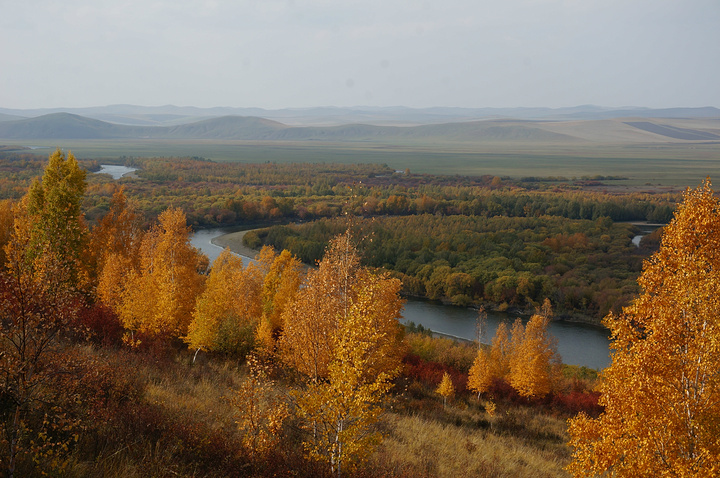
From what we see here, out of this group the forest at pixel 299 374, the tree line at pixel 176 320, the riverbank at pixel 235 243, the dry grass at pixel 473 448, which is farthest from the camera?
the riverbank at pixel 235 243

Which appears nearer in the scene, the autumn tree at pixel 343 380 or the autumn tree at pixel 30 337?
the autumn tree at pixel 30 337

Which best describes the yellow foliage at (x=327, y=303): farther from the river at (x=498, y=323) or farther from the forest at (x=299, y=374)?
the river at (x=498, y=323)

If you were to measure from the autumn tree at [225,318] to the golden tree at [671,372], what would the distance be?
1291 cm

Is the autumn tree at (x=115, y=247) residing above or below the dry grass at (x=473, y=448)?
above

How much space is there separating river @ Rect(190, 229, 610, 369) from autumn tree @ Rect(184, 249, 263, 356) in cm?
1756

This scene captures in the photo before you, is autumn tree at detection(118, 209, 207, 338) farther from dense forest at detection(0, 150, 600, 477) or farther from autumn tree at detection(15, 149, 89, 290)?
autumn tree at detection(15, 149, 89, 290)

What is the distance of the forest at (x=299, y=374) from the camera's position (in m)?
7.47

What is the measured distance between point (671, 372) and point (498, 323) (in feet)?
130

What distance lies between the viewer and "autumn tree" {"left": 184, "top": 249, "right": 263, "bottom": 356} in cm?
1839

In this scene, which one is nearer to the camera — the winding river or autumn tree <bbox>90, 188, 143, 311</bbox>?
autumn tree <bbox>90, 188, 143, 311</bbox>

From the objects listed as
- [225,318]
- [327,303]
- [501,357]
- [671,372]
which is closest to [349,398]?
[327,303]

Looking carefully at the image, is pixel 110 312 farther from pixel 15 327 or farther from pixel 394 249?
pixel 394 249

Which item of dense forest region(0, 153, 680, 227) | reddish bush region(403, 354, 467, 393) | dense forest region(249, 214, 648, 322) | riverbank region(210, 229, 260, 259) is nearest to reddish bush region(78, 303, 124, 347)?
reddish bush region(403, 354, 467, 393)

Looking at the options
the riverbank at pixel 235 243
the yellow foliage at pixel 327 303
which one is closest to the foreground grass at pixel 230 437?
the yellow foliage at pixel 327 303
